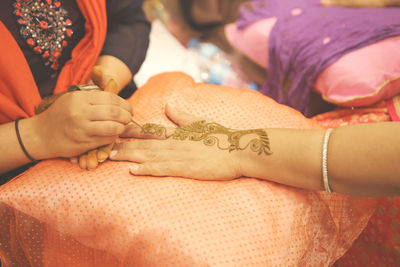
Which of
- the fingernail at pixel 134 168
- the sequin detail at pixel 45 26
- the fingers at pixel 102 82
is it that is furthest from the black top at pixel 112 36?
the fingernail at pixel 134 168

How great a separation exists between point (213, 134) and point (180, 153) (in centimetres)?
9

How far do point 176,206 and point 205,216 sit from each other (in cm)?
6

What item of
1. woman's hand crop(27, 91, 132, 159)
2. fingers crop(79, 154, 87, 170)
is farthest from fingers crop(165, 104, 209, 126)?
fingers crop(79, 154, 87, 170)

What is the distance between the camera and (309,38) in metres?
1.13

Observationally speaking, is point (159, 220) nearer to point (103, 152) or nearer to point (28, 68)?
point (103, 152)

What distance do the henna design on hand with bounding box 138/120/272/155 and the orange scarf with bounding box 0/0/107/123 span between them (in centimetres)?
28

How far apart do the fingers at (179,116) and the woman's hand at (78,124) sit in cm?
13

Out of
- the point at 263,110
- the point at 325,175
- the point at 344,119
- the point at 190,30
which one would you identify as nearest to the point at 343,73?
the point at 344,119

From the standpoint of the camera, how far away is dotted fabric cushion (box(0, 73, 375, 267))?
0.57m

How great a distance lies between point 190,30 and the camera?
6.79ft

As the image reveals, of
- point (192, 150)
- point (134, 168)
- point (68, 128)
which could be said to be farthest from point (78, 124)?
point (192, 150)

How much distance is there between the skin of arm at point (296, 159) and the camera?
56cm

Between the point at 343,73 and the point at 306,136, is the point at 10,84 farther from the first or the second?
the point at 343,73

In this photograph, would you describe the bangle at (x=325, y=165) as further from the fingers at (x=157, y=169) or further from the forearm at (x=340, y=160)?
the fingers at (x=157, y=169)
